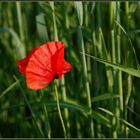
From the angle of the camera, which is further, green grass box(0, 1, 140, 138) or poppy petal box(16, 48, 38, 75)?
green grass box(0, 1, 140, 138)

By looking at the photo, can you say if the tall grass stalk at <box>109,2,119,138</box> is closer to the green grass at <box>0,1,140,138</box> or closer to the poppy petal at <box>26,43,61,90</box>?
the green grass at <box>0,1,140,138</box>

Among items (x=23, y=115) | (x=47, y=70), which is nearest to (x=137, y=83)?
(x=23, y=115)

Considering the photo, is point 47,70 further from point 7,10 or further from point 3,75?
point 7,10

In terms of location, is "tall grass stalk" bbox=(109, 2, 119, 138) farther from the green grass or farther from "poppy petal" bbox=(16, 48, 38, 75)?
"poppy petal" bbox=(16, 48, 38, 75)

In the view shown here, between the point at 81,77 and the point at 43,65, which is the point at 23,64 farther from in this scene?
the point at 81,77

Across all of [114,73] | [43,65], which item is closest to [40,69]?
[43,65]

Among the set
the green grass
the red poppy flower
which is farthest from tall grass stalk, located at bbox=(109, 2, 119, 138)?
the red poppy flower
